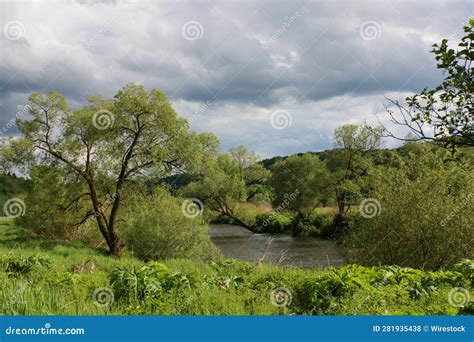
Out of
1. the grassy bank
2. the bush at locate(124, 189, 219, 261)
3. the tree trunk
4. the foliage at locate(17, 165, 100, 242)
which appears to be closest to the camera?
the grassy bank

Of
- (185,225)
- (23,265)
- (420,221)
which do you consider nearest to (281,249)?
(185,225)

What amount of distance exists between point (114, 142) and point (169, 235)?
23.1 ft

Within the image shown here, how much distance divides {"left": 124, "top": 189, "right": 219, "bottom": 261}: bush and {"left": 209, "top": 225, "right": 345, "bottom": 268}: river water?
11.9ft

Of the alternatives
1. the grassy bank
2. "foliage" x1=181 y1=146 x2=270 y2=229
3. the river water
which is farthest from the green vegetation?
"foliage" x1=181 y1=146 x2=270 y2=229

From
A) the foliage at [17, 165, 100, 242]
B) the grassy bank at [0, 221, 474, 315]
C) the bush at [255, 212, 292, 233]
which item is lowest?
the bush at [255, 212, 292, 233]

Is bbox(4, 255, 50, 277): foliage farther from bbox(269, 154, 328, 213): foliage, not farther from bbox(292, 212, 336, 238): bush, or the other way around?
bbox(269, 154, 328, 213): foliage

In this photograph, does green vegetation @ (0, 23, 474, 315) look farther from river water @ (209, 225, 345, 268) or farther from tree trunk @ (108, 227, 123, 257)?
river water @ (209, 225, 345, 268)

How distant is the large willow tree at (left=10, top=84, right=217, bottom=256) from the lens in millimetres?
25609

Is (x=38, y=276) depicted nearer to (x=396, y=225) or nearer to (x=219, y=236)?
(x=396, y=225)

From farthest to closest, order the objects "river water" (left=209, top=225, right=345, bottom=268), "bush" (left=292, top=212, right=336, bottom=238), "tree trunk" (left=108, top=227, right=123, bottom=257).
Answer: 1. "bush" (left=292, top=212, right=336, bottom=238)
2. "river water" (left=209, top=225, right=345, bottom=268)
3. "tree trunk" (left=108, top=227, right=123, bottom=257)

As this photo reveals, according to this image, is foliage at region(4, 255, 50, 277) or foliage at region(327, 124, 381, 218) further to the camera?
foliage at region(327, 124, 381, 218)

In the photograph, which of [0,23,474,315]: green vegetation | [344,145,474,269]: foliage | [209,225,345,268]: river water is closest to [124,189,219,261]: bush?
[0,23,474,315]: green vegetation

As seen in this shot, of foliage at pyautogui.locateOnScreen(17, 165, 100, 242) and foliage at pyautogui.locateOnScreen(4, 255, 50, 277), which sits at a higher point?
foliage at pyautogui.locateOnScreen(17, 165, 100, 242)

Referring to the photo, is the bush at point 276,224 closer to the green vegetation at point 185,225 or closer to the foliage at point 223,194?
the green vegetation at point 185,225
